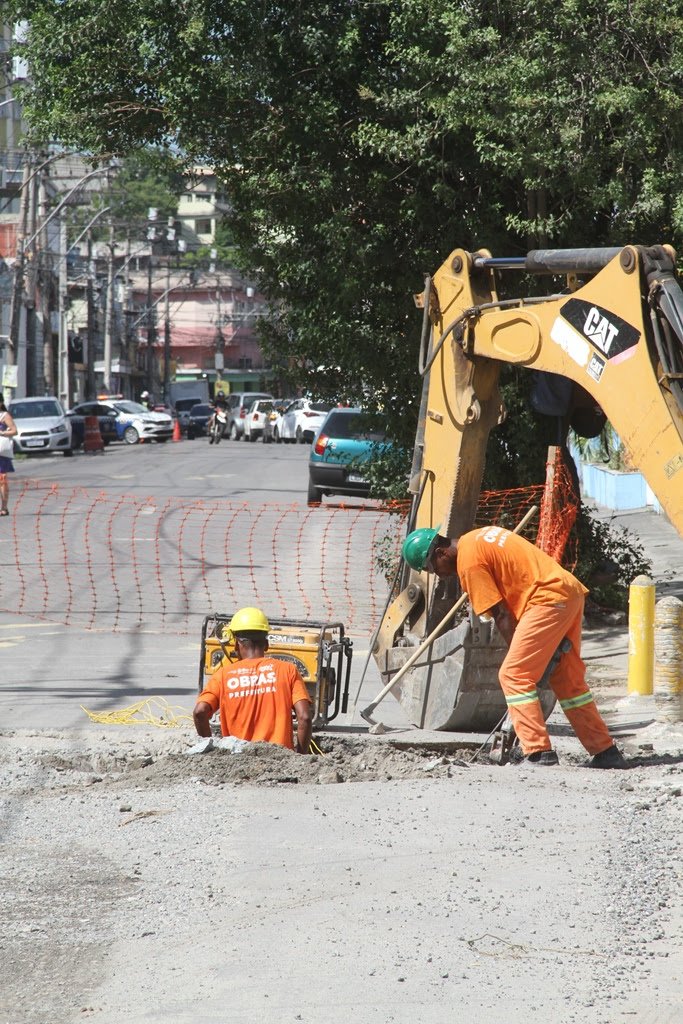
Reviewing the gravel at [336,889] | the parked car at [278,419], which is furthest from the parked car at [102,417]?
the gravel at [336,889]

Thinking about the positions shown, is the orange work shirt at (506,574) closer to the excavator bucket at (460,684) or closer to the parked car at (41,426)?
the excavator bucket at (460,684)

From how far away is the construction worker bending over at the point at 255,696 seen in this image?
7.83 meters

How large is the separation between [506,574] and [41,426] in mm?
35253

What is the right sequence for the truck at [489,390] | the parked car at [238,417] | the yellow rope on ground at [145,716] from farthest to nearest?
the parked car at [238,417]
the yellow rope on ground at [145,716]
the truck at [489,390]

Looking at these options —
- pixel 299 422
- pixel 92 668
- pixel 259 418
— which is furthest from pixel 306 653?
pixel 259 418

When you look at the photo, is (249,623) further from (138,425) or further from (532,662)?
(138,425)

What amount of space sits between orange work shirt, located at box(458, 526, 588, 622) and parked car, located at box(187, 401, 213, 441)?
5431cm

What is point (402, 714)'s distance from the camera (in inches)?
406

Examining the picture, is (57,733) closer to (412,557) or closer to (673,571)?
(412,557)

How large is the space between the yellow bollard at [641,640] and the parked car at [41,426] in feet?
106

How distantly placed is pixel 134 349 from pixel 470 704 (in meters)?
→ 96.9

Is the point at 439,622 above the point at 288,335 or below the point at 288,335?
below

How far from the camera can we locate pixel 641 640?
10828 millimetres

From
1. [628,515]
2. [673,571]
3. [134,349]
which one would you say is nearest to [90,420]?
[628,515]
